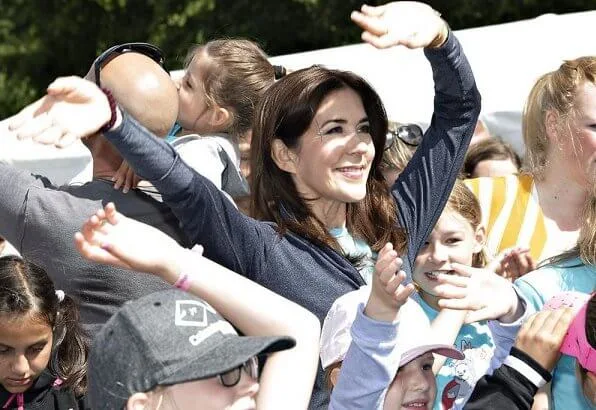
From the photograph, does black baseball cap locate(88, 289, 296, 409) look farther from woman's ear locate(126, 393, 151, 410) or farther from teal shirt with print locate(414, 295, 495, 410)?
teal shirt with print locate(414, 295, 495, 410)

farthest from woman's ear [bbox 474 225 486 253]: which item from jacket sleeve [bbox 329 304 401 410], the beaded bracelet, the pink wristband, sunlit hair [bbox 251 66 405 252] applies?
the pink wristband

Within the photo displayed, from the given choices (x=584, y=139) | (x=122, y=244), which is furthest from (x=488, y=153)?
(x=122, y=244)

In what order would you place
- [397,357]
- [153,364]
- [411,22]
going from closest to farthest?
[153,364] < [397,357] < [411,22]

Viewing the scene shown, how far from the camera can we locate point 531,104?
479cm

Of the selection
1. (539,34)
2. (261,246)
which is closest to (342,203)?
(261,246)

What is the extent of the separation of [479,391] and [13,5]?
1050 centimetres

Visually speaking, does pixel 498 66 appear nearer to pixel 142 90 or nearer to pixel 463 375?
pixel 463 375

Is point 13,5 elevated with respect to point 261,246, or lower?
lower

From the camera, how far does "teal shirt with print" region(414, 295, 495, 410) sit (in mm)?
3854

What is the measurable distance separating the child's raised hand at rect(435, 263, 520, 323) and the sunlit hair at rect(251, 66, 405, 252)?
1.53 feet

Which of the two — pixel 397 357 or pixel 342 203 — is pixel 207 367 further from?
pixel 342 203

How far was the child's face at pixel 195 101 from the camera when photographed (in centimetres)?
464

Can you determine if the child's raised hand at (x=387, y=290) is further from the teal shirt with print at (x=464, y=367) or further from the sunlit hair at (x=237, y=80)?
the sunlit hair at (x=237, y=80)

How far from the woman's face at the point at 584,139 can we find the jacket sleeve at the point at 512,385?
53.0 inches
